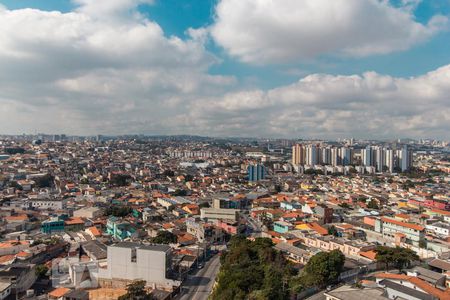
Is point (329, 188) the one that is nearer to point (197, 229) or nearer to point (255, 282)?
point (197, 229)

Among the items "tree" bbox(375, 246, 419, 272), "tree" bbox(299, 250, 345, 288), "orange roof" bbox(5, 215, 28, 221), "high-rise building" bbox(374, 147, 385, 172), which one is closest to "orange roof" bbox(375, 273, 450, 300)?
"tree" bbox(299, 250, 345, 288)

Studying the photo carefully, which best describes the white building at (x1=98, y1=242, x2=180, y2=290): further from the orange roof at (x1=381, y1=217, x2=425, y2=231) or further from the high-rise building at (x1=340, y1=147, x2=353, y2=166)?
the high-rise building at (x1=340, y1=147, x2=353, y2=166)

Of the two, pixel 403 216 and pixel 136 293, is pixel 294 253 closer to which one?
pixel 136 293

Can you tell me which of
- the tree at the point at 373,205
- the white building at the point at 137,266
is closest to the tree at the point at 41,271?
the white building at the point at 137,266

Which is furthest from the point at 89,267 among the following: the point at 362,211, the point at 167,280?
the point at 362,211

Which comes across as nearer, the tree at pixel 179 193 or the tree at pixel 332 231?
the tree at pixel 332 231

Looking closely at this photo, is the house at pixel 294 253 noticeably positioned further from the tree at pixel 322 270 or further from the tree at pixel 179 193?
the tree at pixel 179 193
